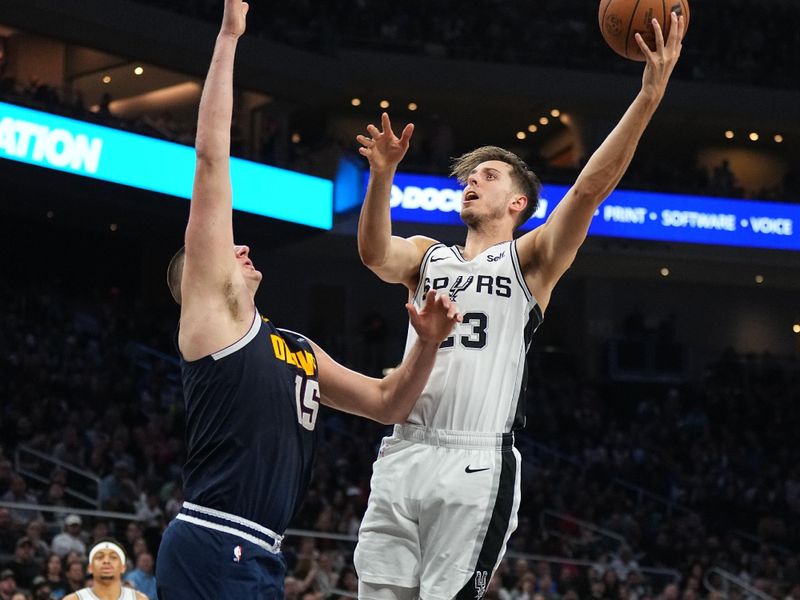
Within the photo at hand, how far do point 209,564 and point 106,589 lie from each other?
5.56 metres

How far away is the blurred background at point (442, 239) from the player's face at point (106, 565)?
17.9 ft

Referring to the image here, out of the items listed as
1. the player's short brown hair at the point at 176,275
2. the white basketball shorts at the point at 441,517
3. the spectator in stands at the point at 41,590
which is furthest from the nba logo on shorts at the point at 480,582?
the spectator in stands at the point at 41,590

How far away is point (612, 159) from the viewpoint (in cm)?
530

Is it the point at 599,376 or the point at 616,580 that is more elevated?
the point at 599,376

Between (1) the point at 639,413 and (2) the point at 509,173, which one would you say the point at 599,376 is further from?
(2) the point at 509,173

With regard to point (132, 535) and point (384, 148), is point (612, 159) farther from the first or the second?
point (132, 535)

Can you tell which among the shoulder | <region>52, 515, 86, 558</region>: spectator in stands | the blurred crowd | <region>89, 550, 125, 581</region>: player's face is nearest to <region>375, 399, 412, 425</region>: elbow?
the shoulder

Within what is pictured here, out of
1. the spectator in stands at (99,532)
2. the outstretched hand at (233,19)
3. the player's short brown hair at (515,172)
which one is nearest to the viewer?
the outstretched hand at (233,19)

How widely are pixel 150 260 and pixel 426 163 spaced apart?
281 inches

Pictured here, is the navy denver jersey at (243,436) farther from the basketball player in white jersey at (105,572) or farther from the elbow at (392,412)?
the basketball player in white jersey at (105,572)

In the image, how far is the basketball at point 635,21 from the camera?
565cm

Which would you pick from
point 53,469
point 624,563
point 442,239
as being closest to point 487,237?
point 53,469

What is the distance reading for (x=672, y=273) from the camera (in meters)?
32.0

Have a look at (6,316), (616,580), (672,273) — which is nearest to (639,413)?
(672,273)
